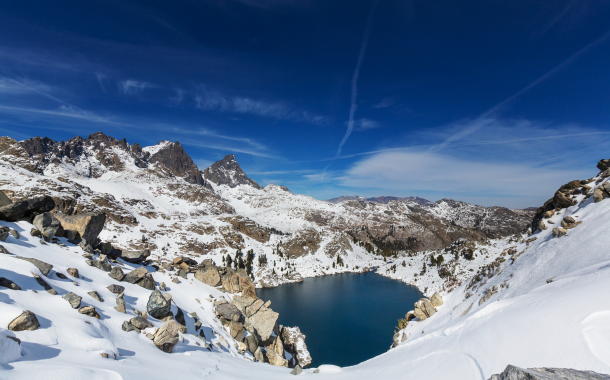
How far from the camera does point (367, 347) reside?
45.4 metres

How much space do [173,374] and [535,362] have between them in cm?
964

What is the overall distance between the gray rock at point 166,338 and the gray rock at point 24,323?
4.25m

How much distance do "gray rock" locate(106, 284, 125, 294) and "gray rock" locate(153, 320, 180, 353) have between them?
4.16m

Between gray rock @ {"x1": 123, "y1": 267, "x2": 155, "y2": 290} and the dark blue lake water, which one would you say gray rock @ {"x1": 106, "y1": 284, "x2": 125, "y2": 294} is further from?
the dark blue lake water

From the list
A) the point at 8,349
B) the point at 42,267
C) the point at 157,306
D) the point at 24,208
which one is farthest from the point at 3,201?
the point at 8,349

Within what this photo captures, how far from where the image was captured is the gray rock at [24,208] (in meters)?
14.4

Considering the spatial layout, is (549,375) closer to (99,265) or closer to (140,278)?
(140,278)

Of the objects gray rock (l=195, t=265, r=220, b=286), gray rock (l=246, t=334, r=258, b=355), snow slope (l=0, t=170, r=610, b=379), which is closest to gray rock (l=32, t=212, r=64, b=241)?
snow slope (l=0, t=170, r=610, b=379)

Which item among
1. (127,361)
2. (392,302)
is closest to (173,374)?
(127,361)

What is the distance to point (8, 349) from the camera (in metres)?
5.29

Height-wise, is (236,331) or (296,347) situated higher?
(236,331)

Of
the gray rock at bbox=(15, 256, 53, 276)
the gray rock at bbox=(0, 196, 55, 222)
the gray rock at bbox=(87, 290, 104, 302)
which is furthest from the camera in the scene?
the gray rock at bbox=(0, 196, 55, 222)

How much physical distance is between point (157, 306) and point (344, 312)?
205 feet

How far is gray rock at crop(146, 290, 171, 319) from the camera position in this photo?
42.6 feet
